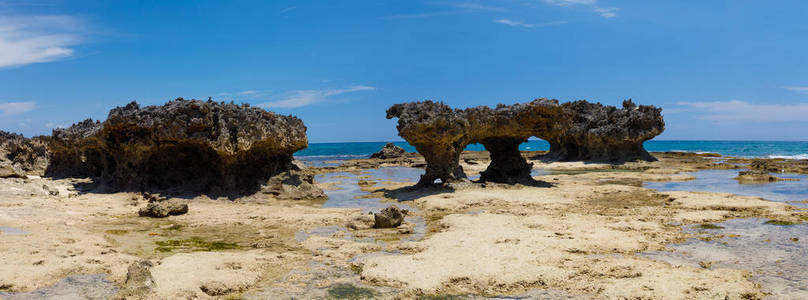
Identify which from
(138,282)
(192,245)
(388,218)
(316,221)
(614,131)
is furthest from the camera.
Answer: (614,131)

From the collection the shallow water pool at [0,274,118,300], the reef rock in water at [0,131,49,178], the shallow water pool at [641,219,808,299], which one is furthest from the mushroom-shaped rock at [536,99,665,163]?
the reef rock in water at [0,131,49,178]

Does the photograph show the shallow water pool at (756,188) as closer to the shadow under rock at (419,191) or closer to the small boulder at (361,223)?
the shadow under rock at (419,191)

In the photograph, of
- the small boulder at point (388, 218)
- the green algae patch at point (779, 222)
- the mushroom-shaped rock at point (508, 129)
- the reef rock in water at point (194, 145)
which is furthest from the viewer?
the mushroom-shaped rock at point (508, 129)

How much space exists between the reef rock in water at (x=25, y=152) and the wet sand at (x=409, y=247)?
8029 mm

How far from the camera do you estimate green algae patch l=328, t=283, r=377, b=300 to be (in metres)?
7.02

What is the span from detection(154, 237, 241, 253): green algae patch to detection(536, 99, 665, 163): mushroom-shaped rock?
32218 millimetres

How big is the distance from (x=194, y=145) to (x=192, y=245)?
29.8ft

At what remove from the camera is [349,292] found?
7.21 meters

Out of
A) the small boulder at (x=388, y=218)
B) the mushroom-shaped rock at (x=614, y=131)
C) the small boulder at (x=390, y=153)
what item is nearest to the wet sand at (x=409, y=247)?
the small boulder at (x=388, y=218)

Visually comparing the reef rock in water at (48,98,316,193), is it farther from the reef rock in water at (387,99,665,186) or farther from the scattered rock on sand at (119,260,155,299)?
the scattered rock on sand at (119,260,155,299)

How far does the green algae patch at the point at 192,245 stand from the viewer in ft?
33.0

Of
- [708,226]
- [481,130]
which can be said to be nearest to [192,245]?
[708,226]

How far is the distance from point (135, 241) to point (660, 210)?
15.1 meters

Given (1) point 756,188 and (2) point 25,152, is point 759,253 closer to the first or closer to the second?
(1) point 756,188
